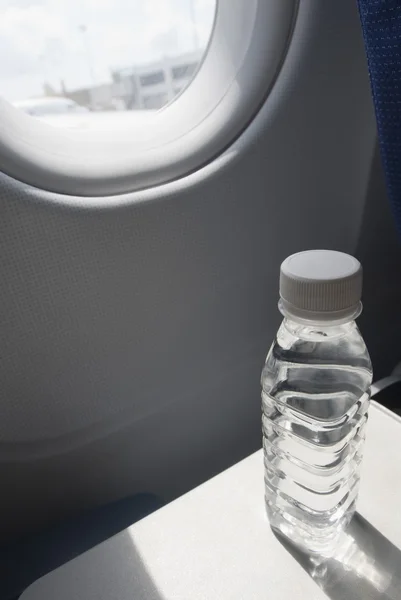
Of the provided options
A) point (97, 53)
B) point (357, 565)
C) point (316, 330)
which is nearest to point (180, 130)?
point (97, 53)

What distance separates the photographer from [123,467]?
814mm

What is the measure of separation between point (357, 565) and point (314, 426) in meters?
0.14

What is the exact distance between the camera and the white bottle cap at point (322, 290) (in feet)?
1.40

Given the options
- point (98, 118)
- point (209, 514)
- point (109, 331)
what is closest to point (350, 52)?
point (98, 118)

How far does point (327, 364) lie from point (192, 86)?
0.47 m

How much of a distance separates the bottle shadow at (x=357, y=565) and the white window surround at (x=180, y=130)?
18.1 inches

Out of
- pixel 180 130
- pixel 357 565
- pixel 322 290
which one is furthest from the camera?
pixel 180 130

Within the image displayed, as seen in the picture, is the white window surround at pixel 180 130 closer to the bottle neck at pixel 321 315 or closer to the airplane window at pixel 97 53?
the airplane window at pixel 97 53

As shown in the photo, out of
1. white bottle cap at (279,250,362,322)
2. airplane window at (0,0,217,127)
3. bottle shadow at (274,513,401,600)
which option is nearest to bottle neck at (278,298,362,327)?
white bottle cap at (279,250,362,322)

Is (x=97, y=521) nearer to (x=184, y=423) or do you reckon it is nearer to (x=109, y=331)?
(x=184, y=423)

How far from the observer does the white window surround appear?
23.9 inches

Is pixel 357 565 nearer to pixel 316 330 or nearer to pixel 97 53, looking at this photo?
pixel 316 330

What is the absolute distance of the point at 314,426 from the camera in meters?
0.56

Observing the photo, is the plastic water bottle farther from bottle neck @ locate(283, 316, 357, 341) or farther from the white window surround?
the white window surround
